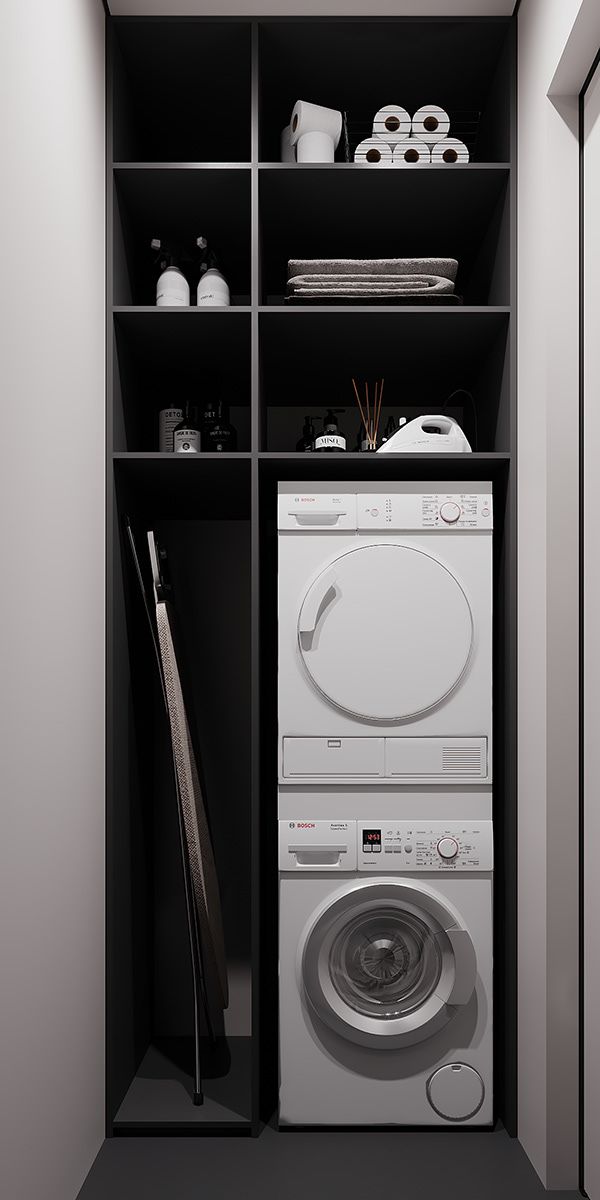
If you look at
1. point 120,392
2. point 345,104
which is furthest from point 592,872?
point 345,104

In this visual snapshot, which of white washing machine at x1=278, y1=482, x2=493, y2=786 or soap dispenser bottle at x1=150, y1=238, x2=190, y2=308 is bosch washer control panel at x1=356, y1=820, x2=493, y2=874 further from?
soap dispenser bottle at x1=150, y1=238, x2=190, y2=308

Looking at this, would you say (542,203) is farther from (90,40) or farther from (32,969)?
(32,969)

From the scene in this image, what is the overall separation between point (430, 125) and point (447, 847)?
5.84ft

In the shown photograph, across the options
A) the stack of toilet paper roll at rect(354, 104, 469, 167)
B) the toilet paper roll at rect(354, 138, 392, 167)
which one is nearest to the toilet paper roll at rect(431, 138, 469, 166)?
the stack of toilet paper roll at rect(354, 104, 469, 167)

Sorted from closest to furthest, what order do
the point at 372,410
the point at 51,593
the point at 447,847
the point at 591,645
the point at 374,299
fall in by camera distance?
the point at 51,593, the point at 591,645, the point at 447,847, the point at 374,299, the point at 372,410

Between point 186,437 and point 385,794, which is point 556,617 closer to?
point 385,794

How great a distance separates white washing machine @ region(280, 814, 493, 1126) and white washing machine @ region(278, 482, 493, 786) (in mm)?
155

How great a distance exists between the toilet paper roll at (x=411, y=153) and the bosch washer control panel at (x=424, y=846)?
162cm

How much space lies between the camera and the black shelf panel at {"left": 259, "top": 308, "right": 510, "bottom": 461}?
7.35 feet

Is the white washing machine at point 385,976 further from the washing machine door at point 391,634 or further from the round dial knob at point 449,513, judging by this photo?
the round dial knob at point 449,513

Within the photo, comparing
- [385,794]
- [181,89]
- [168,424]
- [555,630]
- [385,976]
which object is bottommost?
[385,976]

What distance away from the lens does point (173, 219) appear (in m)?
2.48

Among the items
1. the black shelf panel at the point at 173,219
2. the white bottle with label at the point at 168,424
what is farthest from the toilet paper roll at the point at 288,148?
the white bottle with label at the point at 168,424

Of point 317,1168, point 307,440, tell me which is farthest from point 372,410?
point 317,1168
